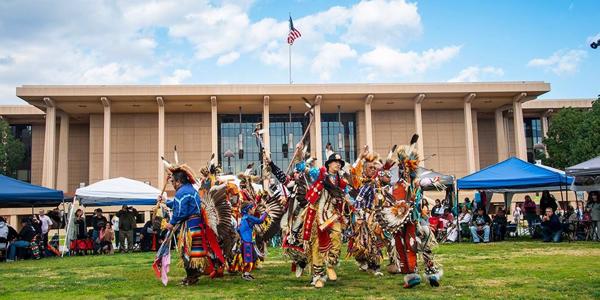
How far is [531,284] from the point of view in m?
7.08

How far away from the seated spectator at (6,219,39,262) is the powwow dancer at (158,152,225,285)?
30.7 feet

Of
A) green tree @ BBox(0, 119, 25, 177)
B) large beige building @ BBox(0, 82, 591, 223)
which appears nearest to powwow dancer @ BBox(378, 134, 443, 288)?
large beige building @ BBox(0, 82, 591, 223)

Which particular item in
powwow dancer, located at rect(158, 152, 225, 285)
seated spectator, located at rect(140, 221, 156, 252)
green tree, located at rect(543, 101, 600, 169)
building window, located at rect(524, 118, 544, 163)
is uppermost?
building window, located at rect(524, 118, 544, 163)

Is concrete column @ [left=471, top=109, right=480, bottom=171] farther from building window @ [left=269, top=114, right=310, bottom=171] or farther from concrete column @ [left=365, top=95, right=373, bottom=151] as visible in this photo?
building window @ [left=269, top=114, right=310, bottom=171]

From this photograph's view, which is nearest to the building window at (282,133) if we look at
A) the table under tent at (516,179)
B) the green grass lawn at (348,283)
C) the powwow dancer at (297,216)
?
the table under tent at (516,179)

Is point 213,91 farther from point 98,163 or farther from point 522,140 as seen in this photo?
point 522,140

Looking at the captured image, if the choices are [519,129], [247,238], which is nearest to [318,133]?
[519,129]

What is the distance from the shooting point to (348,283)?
25.1 feet

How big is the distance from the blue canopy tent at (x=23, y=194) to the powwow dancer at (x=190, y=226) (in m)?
8.90

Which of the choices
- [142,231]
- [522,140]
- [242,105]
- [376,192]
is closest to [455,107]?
[522,140]

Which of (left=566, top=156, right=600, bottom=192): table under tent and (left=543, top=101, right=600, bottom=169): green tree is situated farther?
(left=543, top=101, right=600, bottom=169): green tree

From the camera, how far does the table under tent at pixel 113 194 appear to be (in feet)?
53.7

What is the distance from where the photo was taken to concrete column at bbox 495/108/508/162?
43625 millimetres

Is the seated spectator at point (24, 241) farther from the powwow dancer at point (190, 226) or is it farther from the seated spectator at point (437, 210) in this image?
the seated spectator at point (437, 210)
